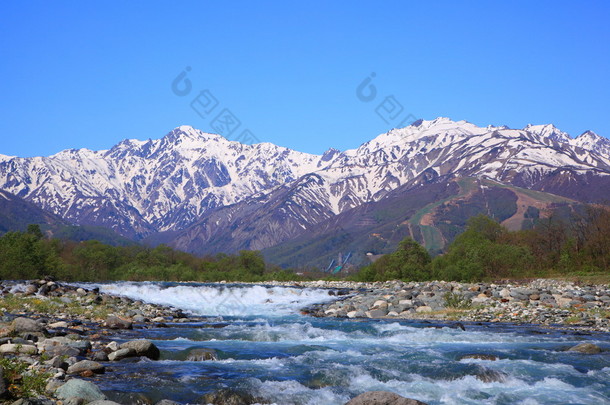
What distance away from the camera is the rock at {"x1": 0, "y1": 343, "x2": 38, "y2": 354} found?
18750 millimetres

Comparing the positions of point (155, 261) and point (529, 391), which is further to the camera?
point (155, 261)

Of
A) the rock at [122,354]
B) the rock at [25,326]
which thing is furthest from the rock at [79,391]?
the rock at [25,326]

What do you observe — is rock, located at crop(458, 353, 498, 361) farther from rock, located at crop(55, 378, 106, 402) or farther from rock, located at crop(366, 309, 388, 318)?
rock, located at crop(366, 309, 388, 318)

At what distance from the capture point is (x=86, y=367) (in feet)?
59.3

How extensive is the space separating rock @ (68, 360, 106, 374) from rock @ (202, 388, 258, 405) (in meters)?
4.45

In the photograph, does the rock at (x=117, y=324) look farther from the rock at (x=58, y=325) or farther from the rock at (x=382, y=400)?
the rock at (x=382, y=400)

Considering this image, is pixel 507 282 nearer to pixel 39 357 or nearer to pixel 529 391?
pixel 529 391

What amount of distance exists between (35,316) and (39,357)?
1613 centimetres

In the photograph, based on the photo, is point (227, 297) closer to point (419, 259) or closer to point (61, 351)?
point (419, 259)

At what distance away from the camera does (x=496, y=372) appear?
63.0 feet

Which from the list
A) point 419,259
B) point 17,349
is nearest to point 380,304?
point 17,349

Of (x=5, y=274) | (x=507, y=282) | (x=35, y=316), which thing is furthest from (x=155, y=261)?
(x=35, y=316)

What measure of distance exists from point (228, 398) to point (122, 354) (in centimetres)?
704

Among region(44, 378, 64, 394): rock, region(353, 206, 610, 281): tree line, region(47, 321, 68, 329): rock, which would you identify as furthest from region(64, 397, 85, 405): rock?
region(353, 206, 610, 281): tree line
